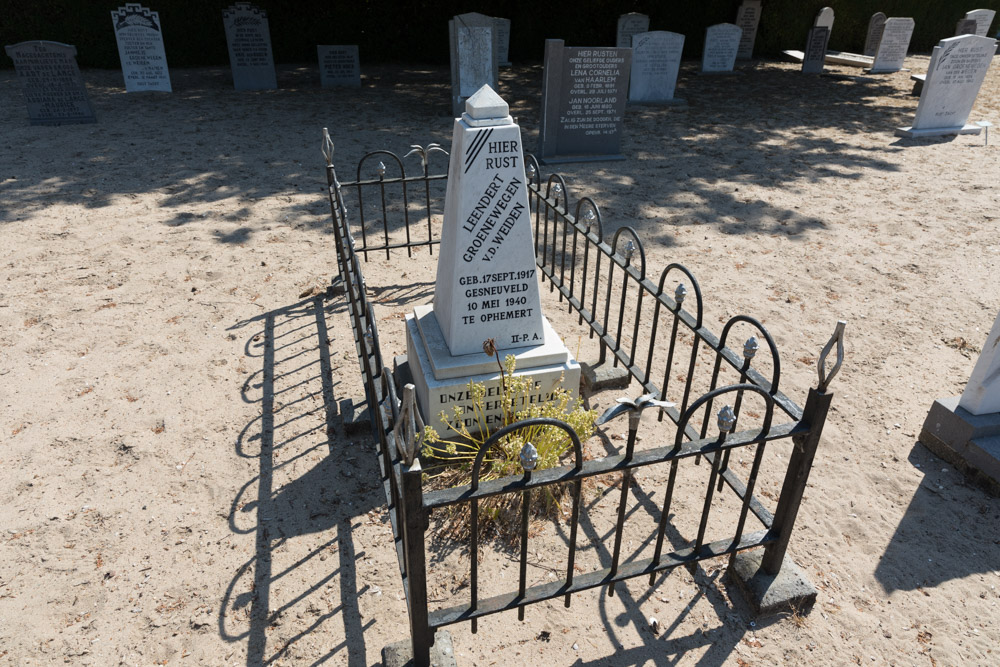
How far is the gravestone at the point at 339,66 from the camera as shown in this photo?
13.4m

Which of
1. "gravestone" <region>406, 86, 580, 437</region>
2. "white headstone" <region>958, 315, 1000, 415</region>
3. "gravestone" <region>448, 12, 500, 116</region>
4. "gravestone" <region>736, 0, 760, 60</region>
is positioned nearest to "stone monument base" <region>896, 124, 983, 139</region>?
"gravestone" <region>448, 12, 500, 116</region>

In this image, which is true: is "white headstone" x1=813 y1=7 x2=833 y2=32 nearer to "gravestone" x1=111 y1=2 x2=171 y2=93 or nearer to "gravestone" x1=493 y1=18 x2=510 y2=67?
"gravestone" x1=493 y1=18 x2=510 y2=67

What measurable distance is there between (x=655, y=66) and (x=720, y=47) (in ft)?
13.6

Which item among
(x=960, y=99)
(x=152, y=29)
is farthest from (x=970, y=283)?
(x=152, y=29)

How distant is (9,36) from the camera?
14438 mm

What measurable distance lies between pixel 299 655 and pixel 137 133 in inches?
375

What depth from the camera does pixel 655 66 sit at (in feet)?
40.9

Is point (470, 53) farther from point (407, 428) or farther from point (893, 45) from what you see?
point (893, 45)

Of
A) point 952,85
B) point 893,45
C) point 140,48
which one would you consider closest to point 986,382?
point 952,85

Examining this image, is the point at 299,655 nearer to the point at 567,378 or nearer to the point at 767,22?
the point at 567,378

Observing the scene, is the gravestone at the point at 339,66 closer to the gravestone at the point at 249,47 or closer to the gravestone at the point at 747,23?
the gravestone at the point at 249,47

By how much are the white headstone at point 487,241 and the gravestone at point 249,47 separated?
11403 millimetres

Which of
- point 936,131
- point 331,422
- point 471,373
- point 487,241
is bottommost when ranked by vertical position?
point 331,422

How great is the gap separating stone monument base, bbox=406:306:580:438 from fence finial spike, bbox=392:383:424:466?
4.73ft
